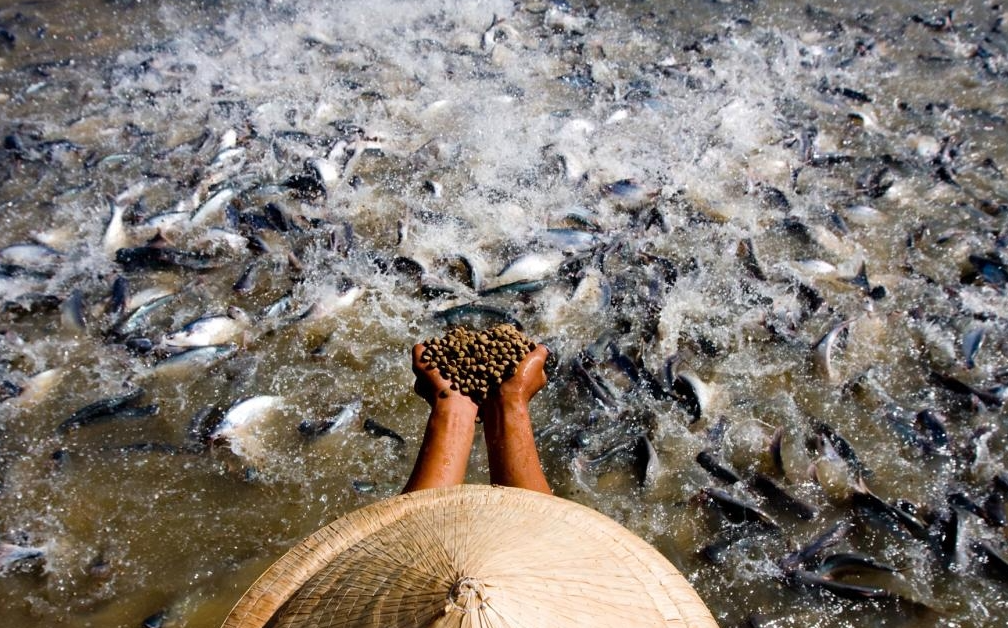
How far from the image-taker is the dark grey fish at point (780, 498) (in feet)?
12.2

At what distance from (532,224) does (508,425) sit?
2844 mm

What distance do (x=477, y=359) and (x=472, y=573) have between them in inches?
64.3

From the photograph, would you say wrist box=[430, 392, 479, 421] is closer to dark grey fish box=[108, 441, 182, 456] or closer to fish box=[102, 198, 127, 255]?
dark grey fish box=[108, 441, 182, 456]

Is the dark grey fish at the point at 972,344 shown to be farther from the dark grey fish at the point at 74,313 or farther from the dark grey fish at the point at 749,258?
the dark grey fish at the point at 74,313

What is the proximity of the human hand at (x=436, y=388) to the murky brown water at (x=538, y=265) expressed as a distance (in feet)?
2.86

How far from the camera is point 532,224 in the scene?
18.9 ft

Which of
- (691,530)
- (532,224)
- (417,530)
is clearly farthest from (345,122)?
(417,530)

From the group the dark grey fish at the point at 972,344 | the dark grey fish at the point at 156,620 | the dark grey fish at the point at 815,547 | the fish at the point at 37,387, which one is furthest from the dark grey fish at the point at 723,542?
the fish at the point at 37,387

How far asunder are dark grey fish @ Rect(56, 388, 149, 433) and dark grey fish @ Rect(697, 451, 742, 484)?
3.42 meters

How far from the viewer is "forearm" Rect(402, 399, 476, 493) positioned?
3.01 m

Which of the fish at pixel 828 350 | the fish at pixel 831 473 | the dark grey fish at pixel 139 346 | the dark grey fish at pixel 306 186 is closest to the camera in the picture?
the fish at pixel 831 473

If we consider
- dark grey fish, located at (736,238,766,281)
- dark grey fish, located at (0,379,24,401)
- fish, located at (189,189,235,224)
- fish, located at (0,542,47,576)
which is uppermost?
dark grey fish, located at (736,238,766,281)

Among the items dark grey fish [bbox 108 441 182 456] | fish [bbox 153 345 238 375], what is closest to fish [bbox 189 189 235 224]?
fish [bbox 153 345 238 375]

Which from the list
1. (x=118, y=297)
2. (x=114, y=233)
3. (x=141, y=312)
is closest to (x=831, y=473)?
(x=141, y=312)
